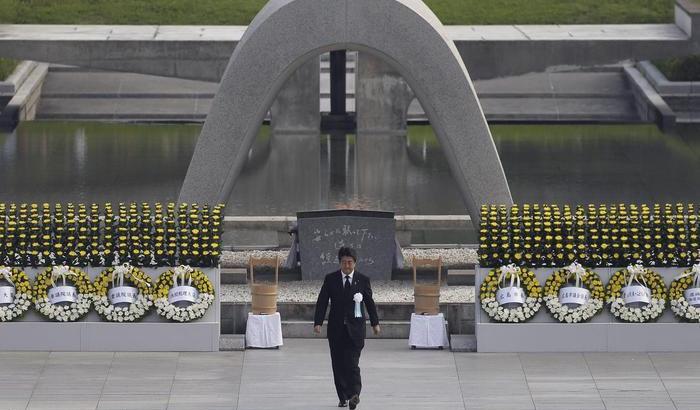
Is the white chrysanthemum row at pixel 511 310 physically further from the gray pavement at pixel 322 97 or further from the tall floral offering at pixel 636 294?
the gray pavement at pixel 322 97

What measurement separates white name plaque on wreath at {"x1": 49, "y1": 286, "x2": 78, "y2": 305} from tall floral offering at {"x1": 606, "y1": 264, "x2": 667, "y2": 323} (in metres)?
5.90

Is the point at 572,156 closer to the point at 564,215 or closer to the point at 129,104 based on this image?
the point at 129,104

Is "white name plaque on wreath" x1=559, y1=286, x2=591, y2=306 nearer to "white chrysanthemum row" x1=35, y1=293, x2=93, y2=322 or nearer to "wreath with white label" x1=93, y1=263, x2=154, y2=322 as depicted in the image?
"wreath with white label" x1=93, y1=263, x2=154, y2=322

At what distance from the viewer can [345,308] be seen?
752 inches

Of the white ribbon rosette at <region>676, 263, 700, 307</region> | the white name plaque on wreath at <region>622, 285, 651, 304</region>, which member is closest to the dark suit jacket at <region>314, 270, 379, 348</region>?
the white name plaque on wreath at <region>622, 285, 651, 304</region>

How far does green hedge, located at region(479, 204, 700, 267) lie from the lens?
21391 millimetres

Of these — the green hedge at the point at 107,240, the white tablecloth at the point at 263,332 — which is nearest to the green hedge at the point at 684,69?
the green hedge at the point at 107,240

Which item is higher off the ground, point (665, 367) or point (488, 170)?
point (488, 170)

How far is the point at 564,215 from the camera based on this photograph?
71.3ft

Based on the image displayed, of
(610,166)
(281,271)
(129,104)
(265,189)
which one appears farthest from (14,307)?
(129,104)

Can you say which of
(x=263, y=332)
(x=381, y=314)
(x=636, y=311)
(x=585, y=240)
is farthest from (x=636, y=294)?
(x=263, y=332)

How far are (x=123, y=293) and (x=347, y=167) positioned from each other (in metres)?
15.5

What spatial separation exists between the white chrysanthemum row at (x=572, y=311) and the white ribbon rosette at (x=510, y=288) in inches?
12.8

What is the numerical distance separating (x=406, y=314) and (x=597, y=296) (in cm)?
227
